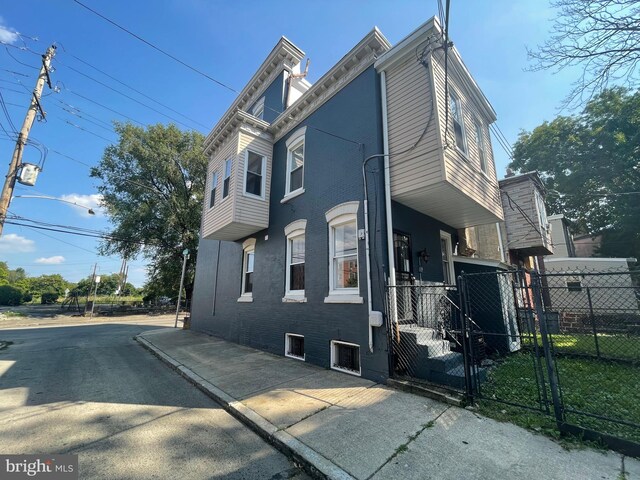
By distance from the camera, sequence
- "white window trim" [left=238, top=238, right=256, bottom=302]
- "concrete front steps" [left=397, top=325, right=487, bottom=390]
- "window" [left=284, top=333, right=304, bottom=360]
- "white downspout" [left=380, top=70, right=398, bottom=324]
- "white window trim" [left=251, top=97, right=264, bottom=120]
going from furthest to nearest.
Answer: "white window trim" [left=251, top=97, right=264, bottom=120] < "white window trim" [left=238, top=238, right=256, bottom=302] < "window" [left=284, top=333, right=304, bottom=360] < "white downspout" [left=380, top=70, right=398, bottom=324] < "concrete front steps" [left=397, top=325, right=487, bottom=390]

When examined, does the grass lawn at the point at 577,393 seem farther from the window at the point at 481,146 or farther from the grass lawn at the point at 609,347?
the window at the point at 481,146

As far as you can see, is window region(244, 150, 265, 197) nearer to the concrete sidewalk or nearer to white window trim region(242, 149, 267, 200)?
white window trim region(242, 149, 267, 200)

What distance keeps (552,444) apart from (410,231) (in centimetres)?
449

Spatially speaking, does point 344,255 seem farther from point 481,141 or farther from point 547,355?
point 481,141

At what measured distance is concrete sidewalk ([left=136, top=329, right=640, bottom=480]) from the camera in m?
2.78

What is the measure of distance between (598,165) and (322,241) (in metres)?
→ 24.6

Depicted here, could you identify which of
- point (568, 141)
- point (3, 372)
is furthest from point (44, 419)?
point (568, 141)

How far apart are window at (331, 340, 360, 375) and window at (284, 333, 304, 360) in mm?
1273

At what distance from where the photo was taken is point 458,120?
726 centimetres

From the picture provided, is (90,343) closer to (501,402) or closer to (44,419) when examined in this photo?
(44,419)

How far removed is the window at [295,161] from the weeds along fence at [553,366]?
563 centimetres

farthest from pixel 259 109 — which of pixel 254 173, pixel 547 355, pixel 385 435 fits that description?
pixel 547 355

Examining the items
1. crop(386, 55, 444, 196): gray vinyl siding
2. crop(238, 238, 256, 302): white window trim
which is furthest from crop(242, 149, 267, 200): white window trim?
crop(386, 55, 444, 196): gray vinyl siding

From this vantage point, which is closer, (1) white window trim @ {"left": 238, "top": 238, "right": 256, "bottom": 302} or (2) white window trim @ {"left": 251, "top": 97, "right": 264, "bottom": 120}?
(1) white window trim @ {"left": 238, "top": 238, "right": 256, "bottom": 302}
